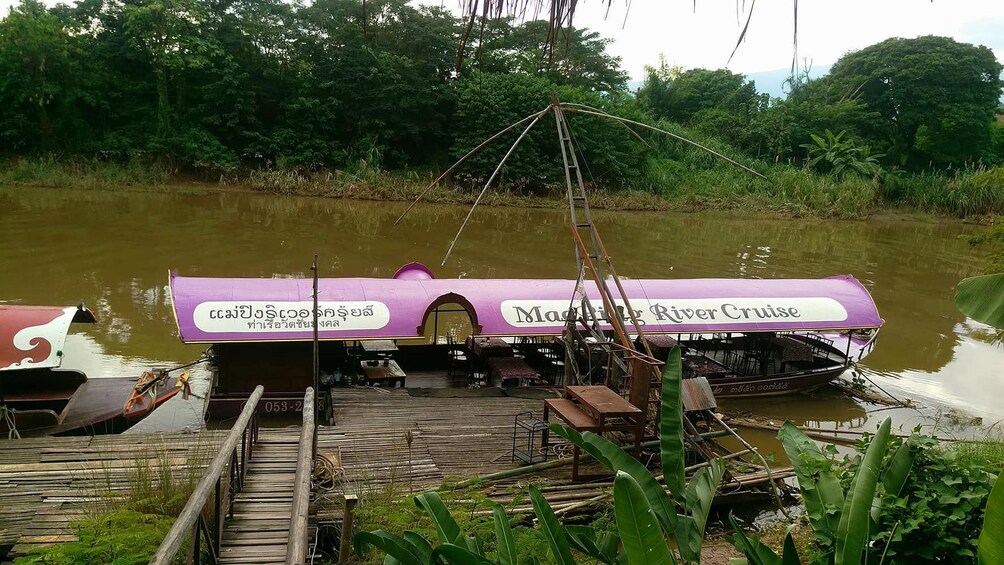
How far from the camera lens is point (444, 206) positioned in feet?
96.1

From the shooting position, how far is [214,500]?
4199 mm

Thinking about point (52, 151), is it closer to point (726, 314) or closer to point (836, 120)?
point (726, 314)

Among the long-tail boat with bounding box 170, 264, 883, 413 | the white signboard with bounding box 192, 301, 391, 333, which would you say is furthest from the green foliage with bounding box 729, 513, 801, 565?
the white signboard with bounding box 192, 301, 391, 333

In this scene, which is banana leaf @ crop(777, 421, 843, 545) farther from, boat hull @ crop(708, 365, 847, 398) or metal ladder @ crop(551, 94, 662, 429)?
boat hull @ crop(708, 365, 847, 398)

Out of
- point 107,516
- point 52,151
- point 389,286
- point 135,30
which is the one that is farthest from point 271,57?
point 107,516

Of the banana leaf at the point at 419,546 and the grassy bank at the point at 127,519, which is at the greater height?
the banana leaf at the point at 419,546

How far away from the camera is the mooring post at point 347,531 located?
460cm

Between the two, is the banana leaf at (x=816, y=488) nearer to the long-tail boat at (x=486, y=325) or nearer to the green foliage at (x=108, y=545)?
the long-tail boat at (x=486, y=325)

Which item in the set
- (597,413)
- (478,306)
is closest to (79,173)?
(478,306)

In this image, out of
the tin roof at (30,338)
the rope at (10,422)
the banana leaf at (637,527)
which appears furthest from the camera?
the tin roof at (30,338)

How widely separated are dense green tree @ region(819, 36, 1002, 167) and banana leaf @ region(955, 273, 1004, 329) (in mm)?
38185

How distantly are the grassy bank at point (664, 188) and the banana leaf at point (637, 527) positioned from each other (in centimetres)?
2714

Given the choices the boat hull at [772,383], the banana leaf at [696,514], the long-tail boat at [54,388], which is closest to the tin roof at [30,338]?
the long-tail boat at [54,388]

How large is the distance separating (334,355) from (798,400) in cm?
800
